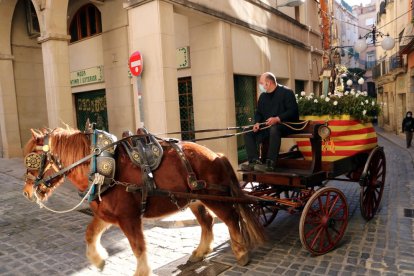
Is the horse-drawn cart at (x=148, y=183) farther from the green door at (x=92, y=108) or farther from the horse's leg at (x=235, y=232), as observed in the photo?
the green door at (x=92, y=108)

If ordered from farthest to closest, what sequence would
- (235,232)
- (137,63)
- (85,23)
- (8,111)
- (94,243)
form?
(8,111) < (85,23) < (137,63) < (235,232) < (94,243)

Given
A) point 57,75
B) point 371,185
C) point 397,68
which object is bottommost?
point 371,185

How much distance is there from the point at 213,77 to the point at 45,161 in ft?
20.2

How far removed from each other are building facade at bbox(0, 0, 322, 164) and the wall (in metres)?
0.04

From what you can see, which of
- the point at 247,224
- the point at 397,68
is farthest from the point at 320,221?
→ the point at 397,68

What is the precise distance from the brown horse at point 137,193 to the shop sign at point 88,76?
796 centimetres

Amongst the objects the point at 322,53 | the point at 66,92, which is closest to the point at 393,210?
the point at 66,92

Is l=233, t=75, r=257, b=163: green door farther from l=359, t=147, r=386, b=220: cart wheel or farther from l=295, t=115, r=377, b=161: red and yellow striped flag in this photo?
l=295, t=115, r=377, b=161: red and yellow striped flag

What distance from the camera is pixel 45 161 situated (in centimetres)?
363

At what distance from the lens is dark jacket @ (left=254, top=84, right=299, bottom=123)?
4.93 metres

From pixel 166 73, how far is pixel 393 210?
5.06 m

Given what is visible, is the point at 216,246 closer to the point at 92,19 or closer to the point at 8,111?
the point at 92,19

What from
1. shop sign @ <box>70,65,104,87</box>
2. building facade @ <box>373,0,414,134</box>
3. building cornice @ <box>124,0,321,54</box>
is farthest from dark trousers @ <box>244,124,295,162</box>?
building facade @ <box>373,0,414,134</box>

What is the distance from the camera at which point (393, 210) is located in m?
6.12
